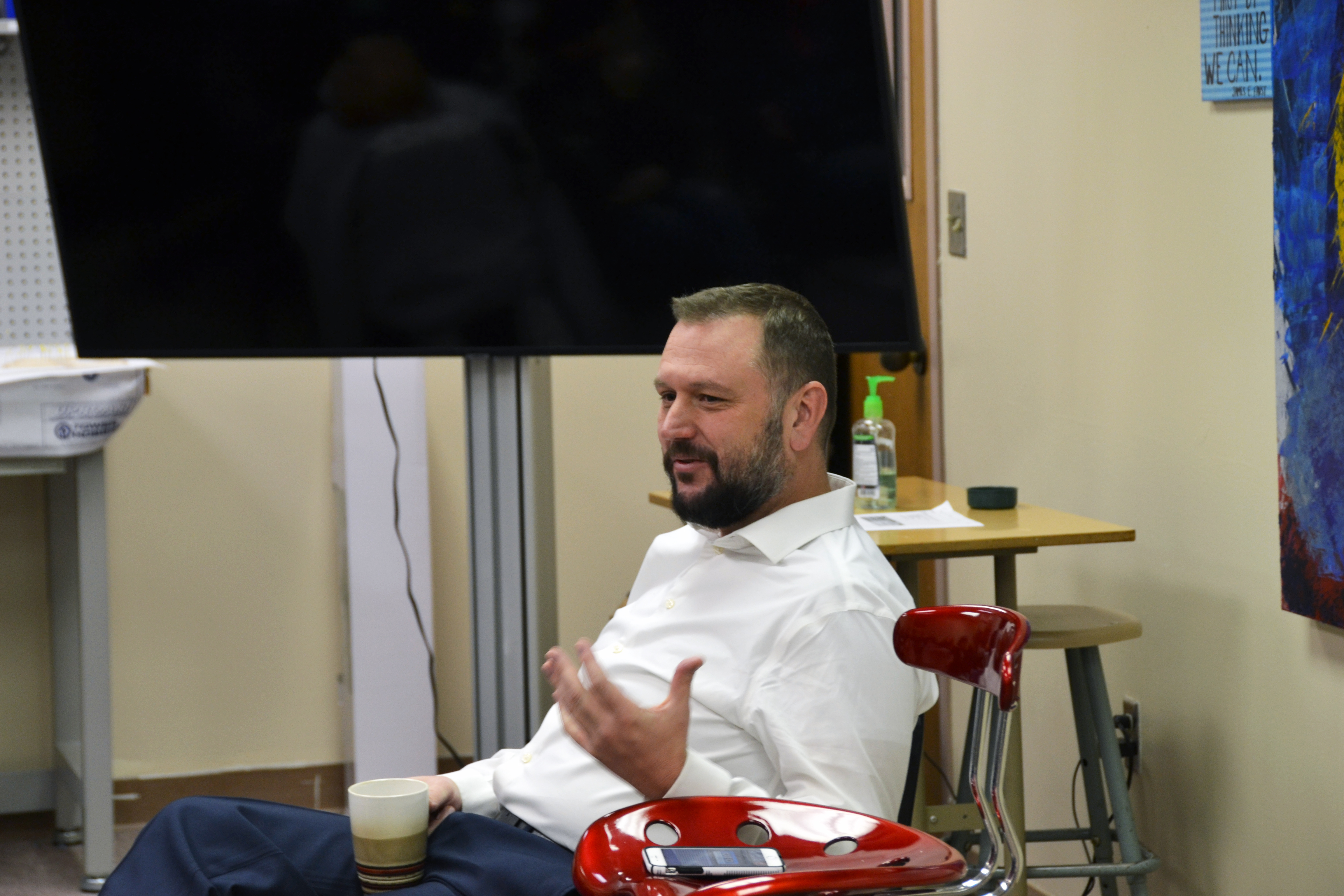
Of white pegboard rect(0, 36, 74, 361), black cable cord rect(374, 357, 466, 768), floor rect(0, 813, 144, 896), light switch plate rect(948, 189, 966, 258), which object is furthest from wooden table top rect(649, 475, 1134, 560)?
white pegboard rect(0, 36, 74, 361)

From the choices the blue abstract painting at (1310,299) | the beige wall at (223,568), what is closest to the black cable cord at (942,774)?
the blue abstract painting at (1310,299)

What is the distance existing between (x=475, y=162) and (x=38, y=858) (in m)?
2.09

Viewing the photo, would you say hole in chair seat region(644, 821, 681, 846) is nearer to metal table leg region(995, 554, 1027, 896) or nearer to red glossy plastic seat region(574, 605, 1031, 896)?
red glossy plastic seat region(574, 605, 1031, 896)

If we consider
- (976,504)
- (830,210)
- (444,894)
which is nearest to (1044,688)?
(976,504)

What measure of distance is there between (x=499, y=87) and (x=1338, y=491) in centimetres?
119

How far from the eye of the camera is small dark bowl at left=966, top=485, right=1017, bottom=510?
7.92ft

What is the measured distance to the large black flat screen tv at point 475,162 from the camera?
1.84m

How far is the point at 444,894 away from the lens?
4.54ft

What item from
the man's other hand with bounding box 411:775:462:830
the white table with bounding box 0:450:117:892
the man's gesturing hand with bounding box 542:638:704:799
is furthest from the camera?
the white table with bounding box 0:450:117:892

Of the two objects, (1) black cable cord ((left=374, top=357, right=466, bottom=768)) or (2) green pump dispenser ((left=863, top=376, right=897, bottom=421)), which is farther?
(1) black cable cord ((left=374, top=357, right=466, bottom=768))

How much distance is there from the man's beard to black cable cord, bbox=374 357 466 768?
68.1 inches

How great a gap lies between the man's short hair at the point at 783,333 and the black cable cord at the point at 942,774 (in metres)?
1.56

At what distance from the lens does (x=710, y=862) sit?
109 centimetres

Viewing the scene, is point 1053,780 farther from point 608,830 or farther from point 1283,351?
point 608,830
